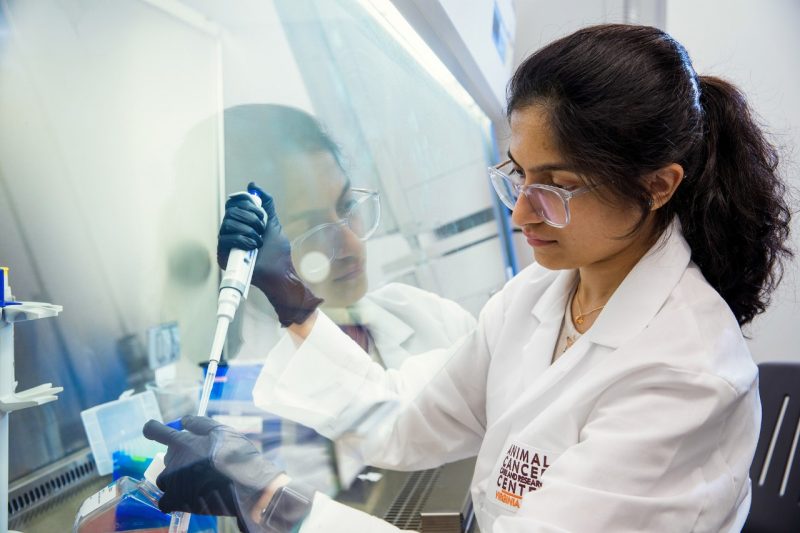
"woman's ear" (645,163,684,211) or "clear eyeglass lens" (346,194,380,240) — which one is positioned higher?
"clear eyeglass lens" (346,194,380,240)

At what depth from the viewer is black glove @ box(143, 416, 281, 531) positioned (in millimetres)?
767

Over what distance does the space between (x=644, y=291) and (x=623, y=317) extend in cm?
6

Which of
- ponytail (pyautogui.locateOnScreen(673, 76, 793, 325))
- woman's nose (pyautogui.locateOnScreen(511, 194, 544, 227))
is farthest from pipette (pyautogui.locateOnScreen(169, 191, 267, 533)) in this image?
ponytail (pyautogui.locateOnScreen(673, 76, 793, 325))

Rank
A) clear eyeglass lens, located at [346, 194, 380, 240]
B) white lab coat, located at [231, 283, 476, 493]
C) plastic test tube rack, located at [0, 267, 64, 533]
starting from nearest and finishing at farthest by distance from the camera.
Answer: plastic test tube rack, located at [0, 267, 64, 533] < white lab coat, located at [231, 283, 476, 493] < clear eyeglass lens, located at [346, 194, 380, 240]

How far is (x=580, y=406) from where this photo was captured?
966mm

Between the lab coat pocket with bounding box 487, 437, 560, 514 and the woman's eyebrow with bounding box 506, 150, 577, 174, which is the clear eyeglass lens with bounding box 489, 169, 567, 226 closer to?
the woman's eyebrow with bounding box 506, 150, 577, 174

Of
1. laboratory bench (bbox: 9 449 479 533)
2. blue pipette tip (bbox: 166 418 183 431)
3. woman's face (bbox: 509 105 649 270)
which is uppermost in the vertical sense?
woman's face (bbox: 509 105 649 270)

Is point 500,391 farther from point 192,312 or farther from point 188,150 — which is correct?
point 188,150

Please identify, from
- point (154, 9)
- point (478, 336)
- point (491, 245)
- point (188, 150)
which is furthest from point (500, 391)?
point (491, 245)

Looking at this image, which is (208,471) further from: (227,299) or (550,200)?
(550,200)

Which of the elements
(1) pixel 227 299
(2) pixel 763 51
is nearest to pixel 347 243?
(1) pixel 227 299

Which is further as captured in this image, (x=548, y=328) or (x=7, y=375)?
(x=548, y=328)

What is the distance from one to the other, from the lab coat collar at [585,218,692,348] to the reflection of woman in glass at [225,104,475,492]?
46cm

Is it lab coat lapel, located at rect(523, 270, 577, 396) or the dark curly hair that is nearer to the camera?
the dark curly hair
